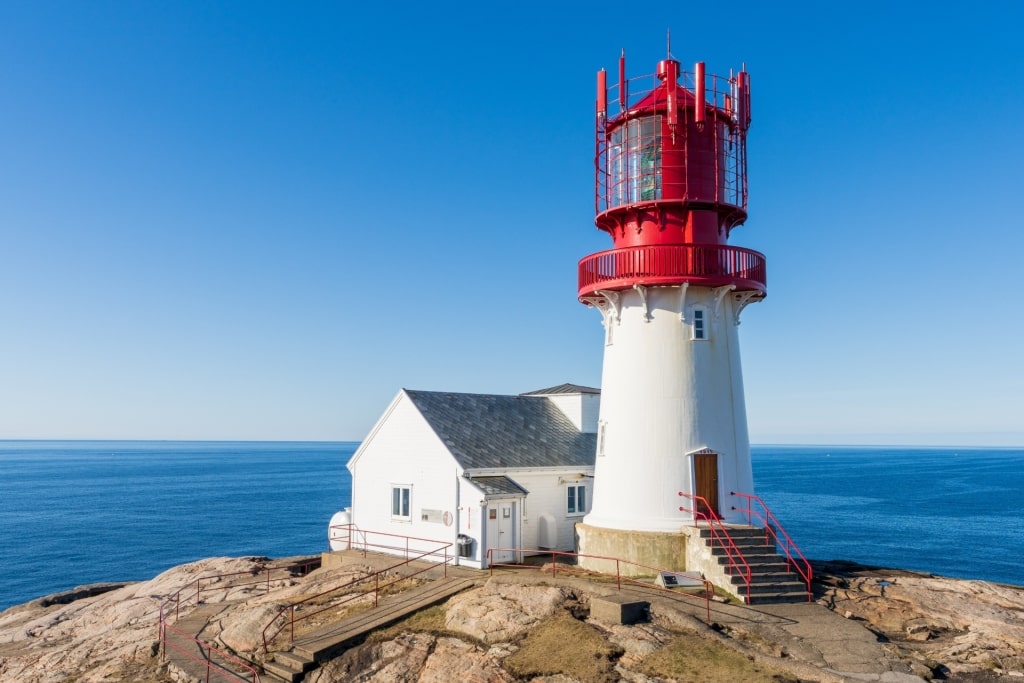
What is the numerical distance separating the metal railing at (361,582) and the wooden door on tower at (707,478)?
7.71 meters

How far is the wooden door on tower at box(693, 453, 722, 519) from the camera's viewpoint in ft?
69.3

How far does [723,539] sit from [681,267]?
7.22 m

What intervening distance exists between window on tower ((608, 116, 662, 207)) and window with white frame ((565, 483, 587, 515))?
10935 mm

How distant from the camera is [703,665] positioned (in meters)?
14.1

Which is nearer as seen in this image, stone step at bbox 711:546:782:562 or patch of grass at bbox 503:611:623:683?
patch of grass at bbox 503:611:623:683

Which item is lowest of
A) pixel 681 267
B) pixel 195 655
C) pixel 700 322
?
pixel 195 655

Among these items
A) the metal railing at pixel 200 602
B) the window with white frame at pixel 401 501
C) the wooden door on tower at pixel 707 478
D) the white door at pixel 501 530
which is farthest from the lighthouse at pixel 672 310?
the metal railing at pixel 200 602

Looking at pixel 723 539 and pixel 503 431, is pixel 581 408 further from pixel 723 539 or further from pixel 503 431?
pixel 723 539

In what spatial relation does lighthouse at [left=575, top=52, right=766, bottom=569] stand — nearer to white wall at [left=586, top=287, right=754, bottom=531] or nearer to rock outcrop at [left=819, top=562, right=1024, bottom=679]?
white wall at [left=586, top=287, right=754, bottom=531]

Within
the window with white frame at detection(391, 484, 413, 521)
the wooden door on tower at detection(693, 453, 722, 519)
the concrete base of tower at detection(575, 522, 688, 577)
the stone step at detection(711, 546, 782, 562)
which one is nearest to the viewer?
the stone step at detection(711, 546, 782, 562)

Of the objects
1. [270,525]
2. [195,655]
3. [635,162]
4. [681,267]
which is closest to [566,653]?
[195,655]

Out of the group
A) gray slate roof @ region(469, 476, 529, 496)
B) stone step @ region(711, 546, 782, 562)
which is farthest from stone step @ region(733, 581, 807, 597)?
gray slate roof @ region(469, 476, 529, 496)

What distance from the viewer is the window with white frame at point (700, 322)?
70.5ft

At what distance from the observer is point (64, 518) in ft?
244
